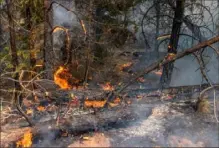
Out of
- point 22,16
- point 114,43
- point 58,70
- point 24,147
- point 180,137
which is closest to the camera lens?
point 24,147

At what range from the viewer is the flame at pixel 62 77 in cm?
1524

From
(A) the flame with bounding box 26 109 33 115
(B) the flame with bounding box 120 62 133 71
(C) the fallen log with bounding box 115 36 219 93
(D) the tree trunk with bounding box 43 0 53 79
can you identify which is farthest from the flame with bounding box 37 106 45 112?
(B) the flame with bounding box 120 62 133 71

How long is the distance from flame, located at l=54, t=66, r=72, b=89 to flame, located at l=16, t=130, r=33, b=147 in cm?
702

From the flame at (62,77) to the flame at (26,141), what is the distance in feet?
23.0

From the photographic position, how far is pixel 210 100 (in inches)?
399

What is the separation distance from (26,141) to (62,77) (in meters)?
8.47

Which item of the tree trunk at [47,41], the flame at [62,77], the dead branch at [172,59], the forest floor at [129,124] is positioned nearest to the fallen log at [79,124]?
the forest floor at [129,124]

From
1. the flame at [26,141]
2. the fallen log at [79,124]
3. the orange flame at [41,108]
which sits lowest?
the flame at [26,141]

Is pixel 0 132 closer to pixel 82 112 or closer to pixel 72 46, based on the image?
pixel 82 112

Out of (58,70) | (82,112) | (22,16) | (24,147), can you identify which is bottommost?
(24,147)

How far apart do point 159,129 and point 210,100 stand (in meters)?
2.80

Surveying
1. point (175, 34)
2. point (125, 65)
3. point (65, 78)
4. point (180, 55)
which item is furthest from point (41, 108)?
point (125, 65)

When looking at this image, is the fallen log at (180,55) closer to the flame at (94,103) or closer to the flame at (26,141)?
the flame at (94,103)

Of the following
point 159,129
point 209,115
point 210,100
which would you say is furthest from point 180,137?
point 210,100
